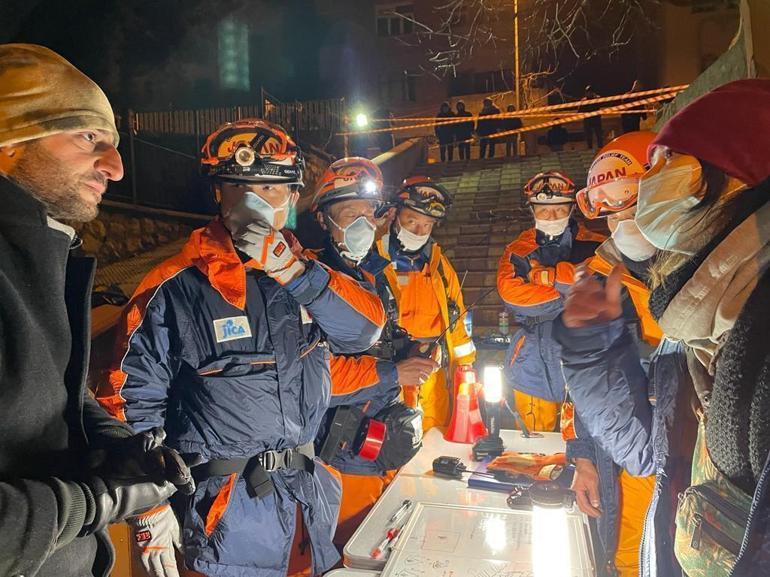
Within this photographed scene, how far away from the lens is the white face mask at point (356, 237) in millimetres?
4164

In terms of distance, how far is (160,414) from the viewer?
260 centimetres

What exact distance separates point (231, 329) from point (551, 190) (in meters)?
3.95

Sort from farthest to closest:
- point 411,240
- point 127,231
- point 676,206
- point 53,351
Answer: point 127,231
point 411,240
point 53,351
point 676,206

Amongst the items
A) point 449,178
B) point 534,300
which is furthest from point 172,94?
point 534,300

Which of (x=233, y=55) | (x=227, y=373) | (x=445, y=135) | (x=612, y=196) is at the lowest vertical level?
(x=227, y=373)

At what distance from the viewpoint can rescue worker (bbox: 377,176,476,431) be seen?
5.32 metres

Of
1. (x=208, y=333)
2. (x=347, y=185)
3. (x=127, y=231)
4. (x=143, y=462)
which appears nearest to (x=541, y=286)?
(x=347, y=185)

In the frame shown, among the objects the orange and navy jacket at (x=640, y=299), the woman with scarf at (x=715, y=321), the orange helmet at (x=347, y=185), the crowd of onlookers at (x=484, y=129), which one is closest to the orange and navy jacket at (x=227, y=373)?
the orange helmet at (x=347, y=185)

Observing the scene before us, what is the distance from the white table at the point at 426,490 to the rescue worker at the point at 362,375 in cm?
24

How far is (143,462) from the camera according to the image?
69.9 inches

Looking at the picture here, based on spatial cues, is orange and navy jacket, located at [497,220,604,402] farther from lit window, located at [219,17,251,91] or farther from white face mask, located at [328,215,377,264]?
lit window, located at [219,17,251,91]

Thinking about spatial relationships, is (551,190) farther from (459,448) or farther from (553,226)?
(459,448)

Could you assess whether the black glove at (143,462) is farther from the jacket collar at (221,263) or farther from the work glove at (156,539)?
the jacket collar at (221,263)

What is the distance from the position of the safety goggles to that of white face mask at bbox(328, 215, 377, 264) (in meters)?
1.75
